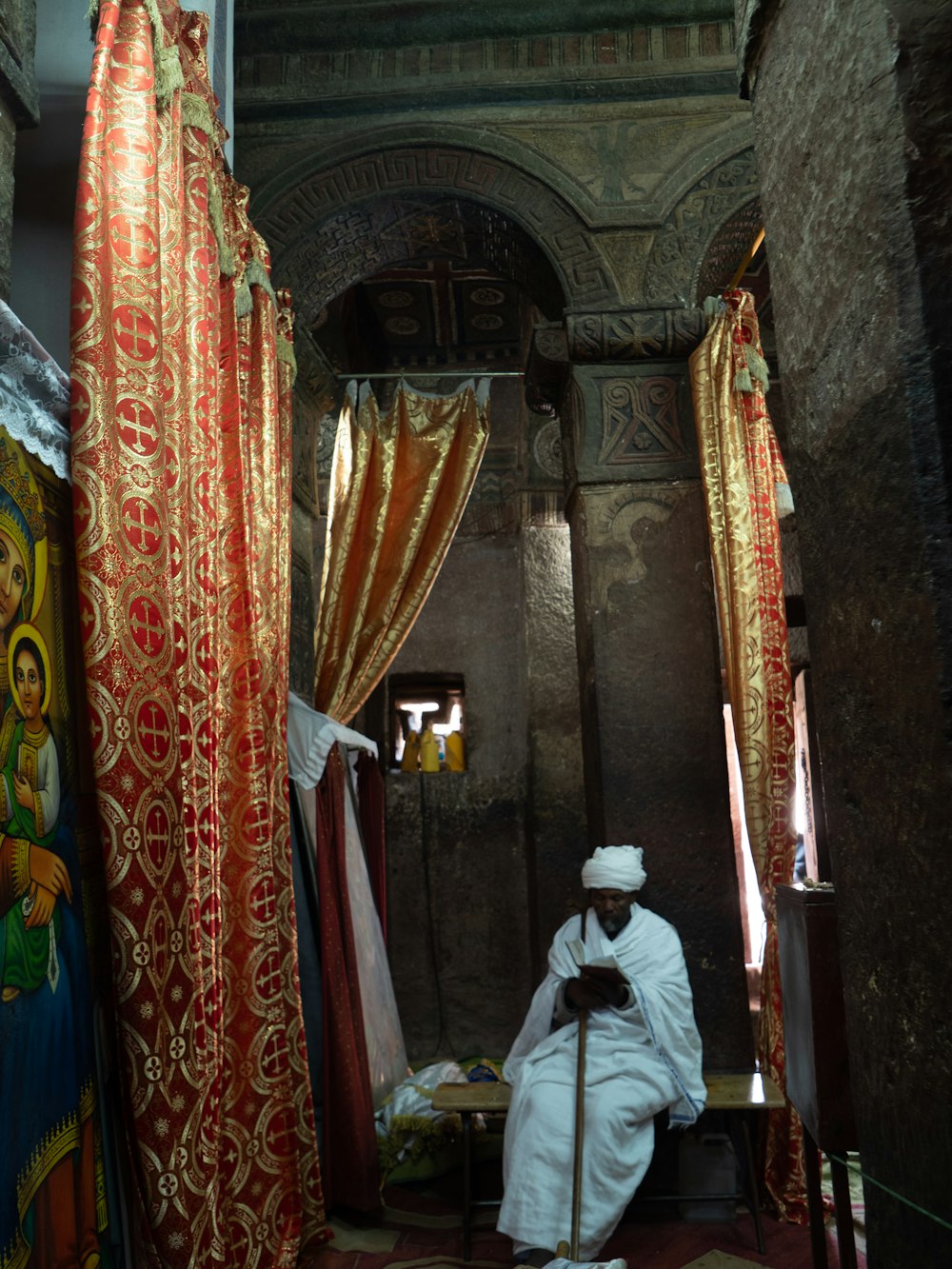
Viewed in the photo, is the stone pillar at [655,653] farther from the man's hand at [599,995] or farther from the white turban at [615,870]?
the man's hand at [599,995]

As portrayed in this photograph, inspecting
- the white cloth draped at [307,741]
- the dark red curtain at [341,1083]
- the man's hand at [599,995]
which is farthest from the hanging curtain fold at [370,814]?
the man's hand at [599,995]

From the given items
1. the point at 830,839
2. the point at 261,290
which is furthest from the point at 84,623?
the point at 261,290

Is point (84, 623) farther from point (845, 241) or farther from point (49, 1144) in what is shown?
point (845, 241)

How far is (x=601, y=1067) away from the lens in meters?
4.06

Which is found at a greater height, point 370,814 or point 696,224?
point 696,224

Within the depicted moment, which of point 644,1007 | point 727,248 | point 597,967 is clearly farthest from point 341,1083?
point 727,248

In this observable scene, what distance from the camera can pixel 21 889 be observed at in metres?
2.07

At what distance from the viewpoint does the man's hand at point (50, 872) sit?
2.13 metres

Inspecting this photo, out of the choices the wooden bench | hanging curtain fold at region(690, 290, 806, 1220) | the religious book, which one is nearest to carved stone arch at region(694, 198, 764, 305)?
hanging curtain fold at region(690, 290, 806, 1220)

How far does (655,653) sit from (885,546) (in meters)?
3.32

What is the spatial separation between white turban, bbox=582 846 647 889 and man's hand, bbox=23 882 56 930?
2578mm

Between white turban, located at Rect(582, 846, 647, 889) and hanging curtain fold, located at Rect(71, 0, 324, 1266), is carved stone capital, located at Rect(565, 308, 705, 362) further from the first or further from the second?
white turban, located at Rect(582, 846, 647, 889)

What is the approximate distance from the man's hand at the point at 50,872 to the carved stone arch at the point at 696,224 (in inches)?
153

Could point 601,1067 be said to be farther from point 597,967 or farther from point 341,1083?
point 341,1083
